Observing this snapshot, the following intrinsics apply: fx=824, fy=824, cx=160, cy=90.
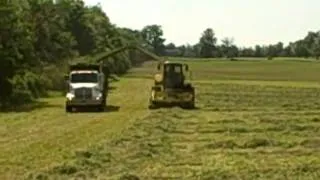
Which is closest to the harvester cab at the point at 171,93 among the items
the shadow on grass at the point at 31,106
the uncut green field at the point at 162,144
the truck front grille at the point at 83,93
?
the uncut green field at the point at 162,144

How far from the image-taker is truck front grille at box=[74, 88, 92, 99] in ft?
142

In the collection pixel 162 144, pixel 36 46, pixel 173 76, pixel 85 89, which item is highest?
pixel 36 46

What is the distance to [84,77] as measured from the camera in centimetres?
4447

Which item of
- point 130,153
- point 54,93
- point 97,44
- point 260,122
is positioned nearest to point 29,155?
point 130,153

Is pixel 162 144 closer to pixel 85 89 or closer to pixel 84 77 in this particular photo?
pixel 85 89

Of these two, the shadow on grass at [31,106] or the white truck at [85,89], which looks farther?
the shadow on grass at [31,106]

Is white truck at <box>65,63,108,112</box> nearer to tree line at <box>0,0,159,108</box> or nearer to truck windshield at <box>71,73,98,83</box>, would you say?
truck windshield at <box>71,73,98,83</box>

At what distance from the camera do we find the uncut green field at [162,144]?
18.4 metres

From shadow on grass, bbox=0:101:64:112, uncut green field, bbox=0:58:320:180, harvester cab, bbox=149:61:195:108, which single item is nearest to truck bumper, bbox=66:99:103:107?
uncut green field, bbox=0:58:320:180

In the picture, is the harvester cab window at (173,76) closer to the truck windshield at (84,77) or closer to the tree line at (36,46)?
the truck windshield at (84,77)

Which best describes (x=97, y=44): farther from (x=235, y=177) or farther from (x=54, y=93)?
(x=235, y=177)

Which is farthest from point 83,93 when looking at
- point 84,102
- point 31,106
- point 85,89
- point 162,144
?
point 162,144

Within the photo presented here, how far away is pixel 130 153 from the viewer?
22000 millimetres

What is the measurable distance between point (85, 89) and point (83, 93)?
236mm
